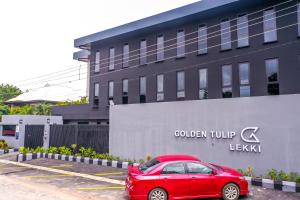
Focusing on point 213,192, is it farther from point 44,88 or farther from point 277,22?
point 44,88

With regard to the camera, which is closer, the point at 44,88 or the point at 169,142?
the point at 169,142

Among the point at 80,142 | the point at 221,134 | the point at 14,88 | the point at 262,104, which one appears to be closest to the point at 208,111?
the point at 221,134

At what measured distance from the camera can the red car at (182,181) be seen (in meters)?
9.18

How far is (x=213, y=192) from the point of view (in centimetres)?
955

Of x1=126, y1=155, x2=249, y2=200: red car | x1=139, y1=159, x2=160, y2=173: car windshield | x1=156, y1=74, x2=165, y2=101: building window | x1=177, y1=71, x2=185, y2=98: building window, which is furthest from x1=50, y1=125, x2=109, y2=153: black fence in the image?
x1=126, y1=155, x2=249, y2=200: red car

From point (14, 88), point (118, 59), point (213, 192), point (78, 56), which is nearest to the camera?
point (213, 192)

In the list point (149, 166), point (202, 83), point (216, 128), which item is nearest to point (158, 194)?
point (149, 166)

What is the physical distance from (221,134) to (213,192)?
482 cm

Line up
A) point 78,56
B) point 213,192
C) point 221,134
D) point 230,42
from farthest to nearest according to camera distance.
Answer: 1. point 78,56
2. point 230,42
3. point 221,134
4. point 213,192

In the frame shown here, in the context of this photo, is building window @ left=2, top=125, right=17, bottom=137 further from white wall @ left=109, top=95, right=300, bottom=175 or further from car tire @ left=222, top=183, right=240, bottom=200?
car tire @ left=222, top=183, right=240, bottom=200

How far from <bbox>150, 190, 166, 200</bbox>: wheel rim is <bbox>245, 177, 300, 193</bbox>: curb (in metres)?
4.77

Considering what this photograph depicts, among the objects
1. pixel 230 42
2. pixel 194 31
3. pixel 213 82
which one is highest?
pixel 194 31

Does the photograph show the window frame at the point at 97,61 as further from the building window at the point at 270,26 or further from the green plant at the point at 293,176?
the green plant at the point at 293,176

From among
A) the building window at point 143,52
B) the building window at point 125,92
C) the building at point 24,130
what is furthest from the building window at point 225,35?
the building at point 24,130
